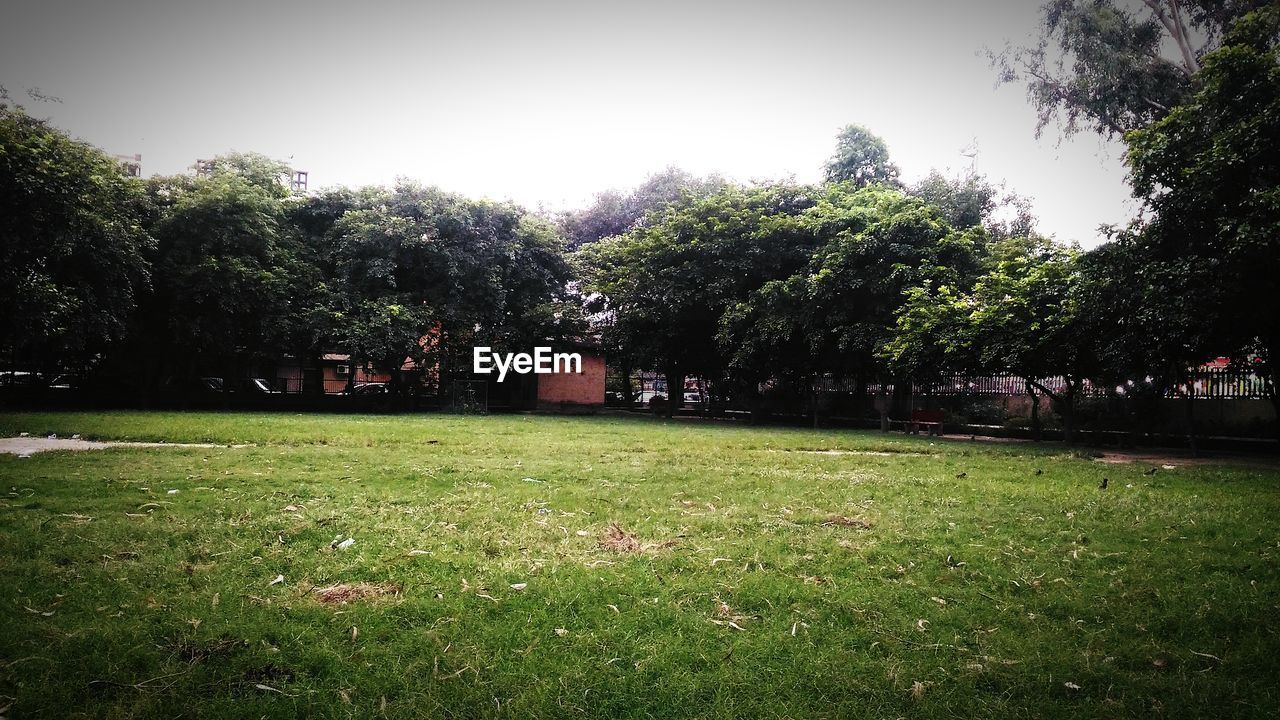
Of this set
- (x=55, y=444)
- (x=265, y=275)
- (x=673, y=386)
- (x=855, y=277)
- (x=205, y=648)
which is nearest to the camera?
Result: (x=205, y=648)

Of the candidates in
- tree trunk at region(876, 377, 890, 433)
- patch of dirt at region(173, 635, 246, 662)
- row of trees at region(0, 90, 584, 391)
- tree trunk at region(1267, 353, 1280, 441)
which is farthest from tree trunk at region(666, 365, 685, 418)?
patch of dirt at region(173, 635, 246, 662)

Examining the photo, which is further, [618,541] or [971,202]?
[971,202]

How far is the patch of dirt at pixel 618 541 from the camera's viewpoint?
485 cm

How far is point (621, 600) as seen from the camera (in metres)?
3.77

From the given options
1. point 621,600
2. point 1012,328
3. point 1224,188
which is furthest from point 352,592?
point 1012,328

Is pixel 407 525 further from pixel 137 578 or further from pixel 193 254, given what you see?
pixel 193 254

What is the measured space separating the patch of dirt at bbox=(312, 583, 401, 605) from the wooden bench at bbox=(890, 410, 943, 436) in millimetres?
18289

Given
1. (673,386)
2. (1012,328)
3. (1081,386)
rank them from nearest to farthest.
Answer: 1. (1012,328)
2. (1081,386)
3. (673,386)

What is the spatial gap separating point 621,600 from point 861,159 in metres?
28.3

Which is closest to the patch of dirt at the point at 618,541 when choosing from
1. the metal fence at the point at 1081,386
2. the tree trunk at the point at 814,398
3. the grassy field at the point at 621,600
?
the grassy field at the point at 621,600

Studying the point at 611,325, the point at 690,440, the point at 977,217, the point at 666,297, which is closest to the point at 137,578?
the point at 690,440

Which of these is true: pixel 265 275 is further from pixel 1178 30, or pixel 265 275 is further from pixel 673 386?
pixel 1178 30

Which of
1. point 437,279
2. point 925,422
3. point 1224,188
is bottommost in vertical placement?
point 925,422

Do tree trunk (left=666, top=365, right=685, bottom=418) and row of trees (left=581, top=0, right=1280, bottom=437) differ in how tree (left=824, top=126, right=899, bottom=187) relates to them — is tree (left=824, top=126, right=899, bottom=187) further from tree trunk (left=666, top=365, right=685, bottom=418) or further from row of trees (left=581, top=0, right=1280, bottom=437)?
tree trunk (left=666, top=365, right=685, bottom=418)
